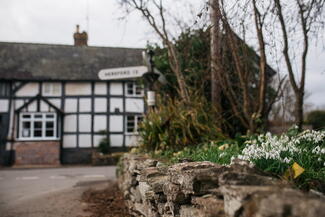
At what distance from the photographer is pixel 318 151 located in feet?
7.78

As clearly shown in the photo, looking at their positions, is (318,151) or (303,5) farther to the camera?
(303,5)

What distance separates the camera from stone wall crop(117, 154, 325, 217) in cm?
110

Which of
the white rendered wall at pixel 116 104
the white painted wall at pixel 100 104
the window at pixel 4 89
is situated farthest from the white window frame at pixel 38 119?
the white rendered wall at pixel 116 104

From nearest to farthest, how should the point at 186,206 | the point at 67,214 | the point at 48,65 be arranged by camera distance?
the point at 186,206, the point at 67,214, the point at 48,65

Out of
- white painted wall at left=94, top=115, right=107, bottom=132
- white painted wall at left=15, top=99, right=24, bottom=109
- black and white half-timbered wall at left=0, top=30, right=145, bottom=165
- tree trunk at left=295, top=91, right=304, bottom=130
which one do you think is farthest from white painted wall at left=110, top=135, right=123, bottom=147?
tree trunk at left=295, top=91, right=304, bottom=130

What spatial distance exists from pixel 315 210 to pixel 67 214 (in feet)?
14.2

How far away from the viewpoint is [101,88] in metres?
17.0

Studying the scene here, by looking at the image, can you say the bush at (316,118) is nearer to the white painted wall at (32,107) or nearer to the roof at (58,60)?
the roof at (58,60)

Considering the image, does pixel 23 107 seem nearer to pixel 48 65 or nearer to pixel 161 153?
pixel 48 65

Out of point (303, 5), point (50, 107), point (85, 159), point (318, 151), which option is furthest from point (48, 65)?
point (318, 151)

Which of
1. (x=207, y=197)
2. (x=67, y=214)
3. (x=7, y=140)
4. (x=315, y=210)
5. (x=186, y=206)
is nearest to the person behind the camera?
(x=315, y=210)

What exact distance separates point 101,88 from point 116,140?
294 centimetres

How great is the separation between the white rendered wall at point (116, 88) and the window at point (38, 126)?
10.8 feet

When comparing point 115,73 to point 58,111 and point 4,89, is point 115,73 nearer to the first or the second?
point 58,111
